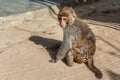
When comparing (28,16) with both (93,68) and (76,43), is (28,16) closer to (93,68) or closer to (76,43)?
(76,43)

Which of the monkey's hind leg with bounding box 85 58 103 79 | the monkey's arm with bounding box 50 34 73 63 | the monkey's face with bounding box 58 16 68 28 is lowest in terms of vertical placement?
the monkey's hind leg with bounding box 85 58 103 79

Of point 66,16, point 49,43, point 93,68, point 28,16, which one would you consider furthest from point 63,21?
point 28,16

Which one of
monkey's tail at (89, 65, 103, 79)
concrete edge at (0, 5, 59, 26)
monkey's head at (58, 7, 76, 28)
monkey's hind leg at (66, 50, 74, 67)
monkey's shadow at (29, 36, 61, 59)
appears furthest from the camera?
concrete edge at (0, 5, 59, 26)

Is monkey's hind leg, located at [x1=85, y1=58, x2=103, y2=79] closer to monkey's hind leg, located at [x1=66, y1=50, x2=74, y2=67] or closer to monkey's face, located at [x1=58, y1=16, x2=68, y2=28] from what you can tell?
monkey's hind leg, located at [x1=66, y1=50, x2=74, y2=67]

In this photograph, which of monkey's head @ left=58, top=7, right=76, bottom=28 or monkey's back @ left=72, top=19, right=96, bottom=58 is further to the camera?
monkey's back @ left=72, top=19, right=96, bottom=58

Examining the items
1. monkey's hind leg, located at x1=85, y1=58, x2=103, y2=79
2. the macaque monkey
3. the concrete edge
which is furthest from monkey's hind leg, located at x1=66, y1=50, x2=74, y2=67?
the concrete edge

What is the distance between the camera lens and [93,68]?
254 inches

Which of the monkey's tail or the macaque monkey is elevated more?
the macaque monkey

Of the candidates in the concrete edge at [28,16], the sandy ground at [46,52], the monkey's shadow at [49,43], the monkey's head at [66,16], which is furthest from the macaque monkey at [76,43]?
the concrete edge at [28,16]

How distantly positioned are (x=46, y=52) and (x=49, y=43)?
0.53 meters

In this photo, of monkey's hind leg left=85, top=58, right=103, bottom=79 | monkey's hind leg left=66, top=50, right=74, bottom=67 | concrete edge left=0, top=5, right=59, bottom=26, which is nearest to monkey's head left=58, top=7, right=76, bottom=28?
monkey's hind leg left=66, top=50, right=74, bottom=67

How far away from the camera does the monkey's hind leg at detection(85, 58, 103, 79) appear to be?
6191 millimetres

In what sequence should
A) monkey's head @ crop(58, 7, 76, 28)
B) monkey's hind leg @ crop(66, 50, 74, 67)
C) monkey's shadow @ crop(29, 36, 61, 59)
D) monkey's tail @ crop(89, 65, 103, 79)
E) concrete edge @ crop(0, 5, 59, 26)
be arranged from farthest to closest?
1. concrete edge @ crop(0, 5, 59, 26)
2. monkey's shadow @ crop(29, 36, 61, 59)
3. monkey's hind leg @ crop(66, 50, 74, 67)
4. monkey's head @ crop(58, 7, 76, 28)
5. monkey's tail @ crop(89, 65, 103, 79)

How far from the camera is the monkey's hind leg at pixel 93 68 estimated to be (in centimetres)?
619
